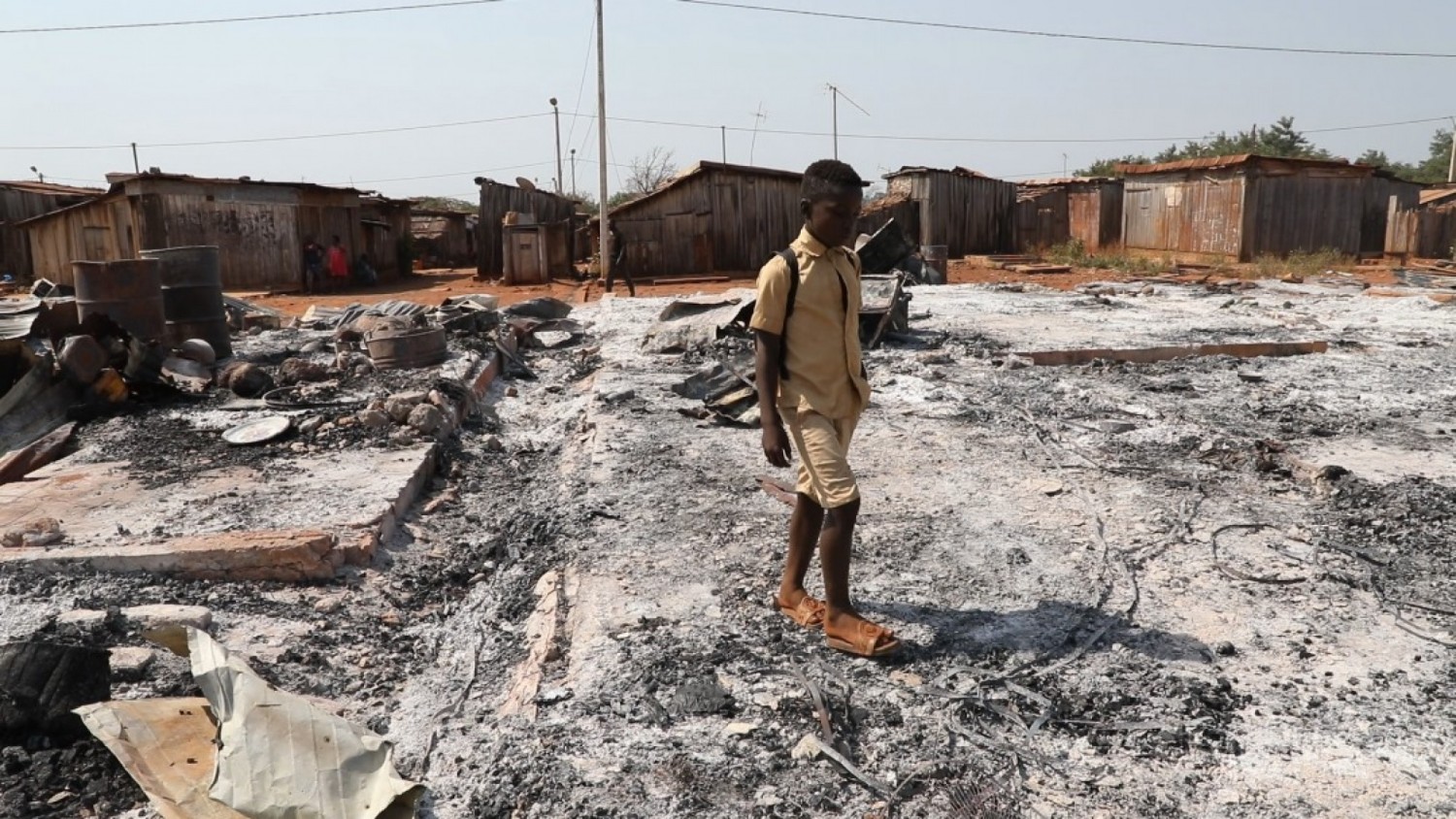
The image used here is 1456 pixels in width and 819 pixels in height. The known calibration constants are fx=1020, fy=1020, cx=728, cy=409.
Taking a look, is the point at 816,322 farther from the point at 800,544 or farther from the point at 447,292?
the point at 447,292

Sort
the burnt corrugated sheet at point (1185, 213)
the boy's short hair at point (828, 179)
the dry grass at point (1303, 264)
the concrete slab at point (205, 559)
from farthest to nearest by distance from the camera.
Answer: the burnt corrugated sheet at point (1185, 213), the dry grass at point (1303, 264), the concrete slab at point (205, 559), the boy's short hair at point (828, 179)

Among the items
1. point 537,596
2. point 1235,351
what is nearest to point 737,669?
point 537,596

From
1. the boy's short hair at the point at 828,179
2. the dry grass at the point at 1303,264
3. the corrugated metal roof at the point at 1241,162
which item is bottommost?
the dry grass at the point at 1303,264

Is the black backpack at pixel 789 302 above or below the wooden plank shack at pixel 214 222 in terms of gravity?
below

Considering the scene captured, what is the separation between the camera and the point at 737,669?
3.32m

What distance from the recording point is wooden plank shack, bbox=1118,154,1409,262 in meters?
21.2

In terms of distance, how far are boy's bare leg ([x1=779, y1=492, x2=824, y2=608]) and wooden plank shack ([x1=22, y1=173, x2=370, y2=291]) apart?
20372 mm

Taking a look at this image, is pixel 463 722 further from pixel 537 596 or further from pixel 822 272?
pixel 822 272

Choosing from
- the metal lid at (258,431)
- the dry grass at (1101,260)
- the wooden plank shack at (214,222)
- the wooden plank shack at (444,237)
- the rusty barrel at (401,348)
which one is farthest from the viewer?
the wooden plank shack at (444,237)

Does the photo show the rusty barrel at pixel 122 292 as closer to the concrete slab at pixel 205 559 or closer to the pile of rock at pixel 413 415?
the pile of rock at pixel 413 415

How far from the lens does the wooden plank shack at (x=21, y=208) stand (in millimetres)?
24969

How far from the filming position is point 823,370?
344 centimetres

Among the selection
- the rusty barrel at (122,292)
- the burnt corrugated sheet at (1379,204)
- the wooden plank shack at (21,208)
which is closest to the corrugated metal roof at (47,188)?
the wooden plank shack at (21,208)

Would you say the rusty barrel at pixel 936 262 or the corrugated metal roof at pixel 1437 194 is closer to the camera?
the rusty barrel at pixel 936 262
